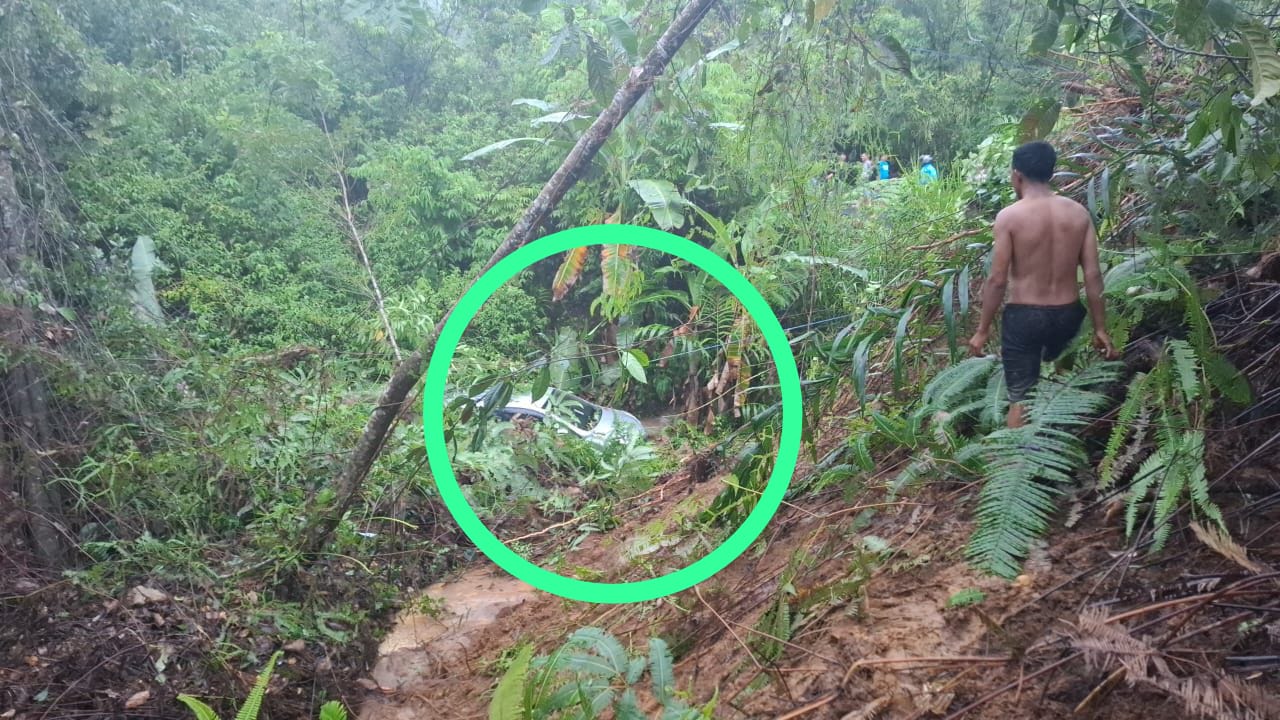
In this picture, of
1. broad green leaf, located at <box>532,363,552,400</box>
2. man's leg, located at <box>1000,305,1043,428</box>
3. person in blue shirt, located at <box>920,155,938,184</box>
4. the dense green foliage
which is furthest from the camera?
person in blue shirt, located at <box>920,155,938,184</box>

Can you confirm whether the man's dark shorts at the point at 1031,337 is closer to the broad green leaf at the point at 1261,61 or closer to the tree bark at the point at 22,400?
the broad green leaf at the point at 1261,61

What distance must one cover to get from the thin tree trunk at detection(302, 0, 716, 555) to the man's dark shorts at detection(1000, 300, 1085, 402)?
1.59m

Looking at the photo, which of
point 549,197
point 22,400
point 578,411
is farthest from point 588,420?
point 22,400

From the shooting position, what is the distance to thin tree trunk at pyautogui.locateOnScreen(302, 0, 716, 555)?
9.85ft

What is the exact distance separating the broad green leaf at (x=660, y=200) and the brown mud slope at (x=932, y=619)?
1.29 metres

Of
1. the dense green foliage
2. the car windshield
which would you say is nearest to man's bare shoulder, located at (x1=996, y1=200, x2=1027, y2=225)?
the dense green foliage

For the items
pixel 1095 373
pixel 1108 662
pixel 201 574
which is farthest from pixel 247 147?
pixel 1108 662

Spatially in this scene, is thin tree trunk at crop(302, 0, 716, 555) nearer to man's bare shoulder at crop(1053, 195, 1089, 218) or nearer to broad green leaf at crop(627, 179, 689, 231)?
broad green leaf at crop(627, 179, 689, 231)

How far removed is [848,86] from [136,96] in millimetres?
4314

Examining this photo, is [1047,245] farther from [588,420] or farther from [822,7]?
[588,420]

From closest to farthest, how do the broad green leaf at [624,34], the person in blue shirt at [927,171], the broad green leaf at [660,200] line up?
the broad green leaf at [624,34] → the broad green leaf at [660,200] → the person in blue shirt at [927,171]

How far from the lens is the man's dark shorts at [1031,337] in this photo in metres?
2.11

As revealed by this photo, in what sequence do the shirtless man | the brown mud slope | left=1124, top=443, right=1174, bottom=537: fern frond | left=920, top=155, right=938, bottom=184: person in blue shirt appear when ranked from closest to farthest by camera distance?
the brown mud slope → left=1124, top=443, right=1174, bottom=537: fern frond → the shirtless man → left=920, top=155, right=938, bottom=184: person in blue shirt

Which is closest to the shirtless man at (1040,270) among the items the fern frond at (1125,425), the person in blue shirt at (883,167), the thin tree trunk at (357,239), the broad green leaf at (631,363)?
the fern frond at (1125,425)
